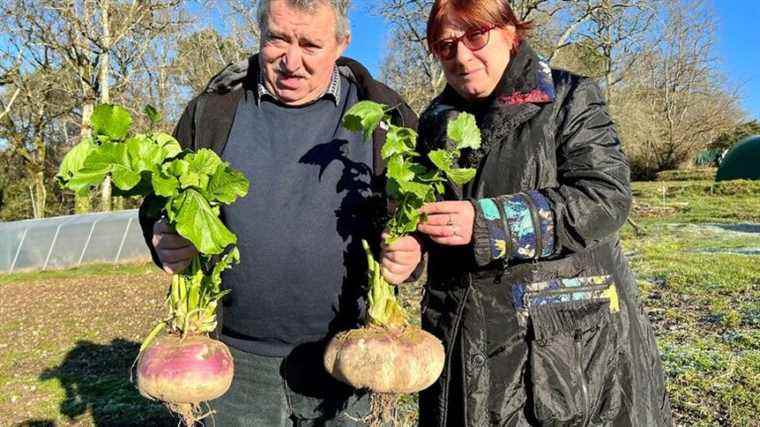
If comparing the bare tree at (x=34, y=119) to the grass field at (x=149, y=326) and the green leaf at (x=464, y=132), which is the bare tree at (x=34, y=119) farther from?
the green leaf at (x=464, y=132)

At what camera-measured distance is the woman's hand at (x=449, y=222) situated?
1938 mm

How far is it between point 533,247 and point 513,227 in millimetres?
98

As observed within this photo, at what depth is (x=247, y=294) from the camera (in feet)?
7.92

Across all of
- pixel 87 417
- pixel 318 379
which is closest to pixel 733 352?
pixel 318 379

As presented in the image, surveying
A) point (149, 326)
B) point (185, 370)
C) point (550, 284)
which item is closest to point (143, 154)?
point (185, 370)

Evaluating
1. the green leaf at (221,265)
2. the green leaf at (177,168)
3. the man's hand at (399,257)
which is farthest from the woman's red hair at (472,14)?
the green leaf at (221,265)

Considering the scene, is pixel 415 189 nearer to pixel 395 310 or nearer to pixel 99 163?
pixel 395 310

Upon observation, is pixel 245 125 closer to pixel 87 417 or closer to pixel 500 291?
pixel 500 291

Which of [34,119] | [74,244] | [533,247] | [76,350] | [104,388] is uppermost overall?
[34,119]

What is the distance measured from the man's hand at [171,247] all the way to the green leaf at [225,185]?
0.75ft

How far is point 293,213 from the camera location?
2363mm

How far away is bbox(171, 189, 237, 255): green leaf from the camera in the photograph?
77.9 inches

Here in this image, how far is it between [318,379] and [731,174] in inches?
1237

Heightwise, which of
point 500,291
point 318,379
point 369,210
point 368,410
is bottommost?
point 368,410
